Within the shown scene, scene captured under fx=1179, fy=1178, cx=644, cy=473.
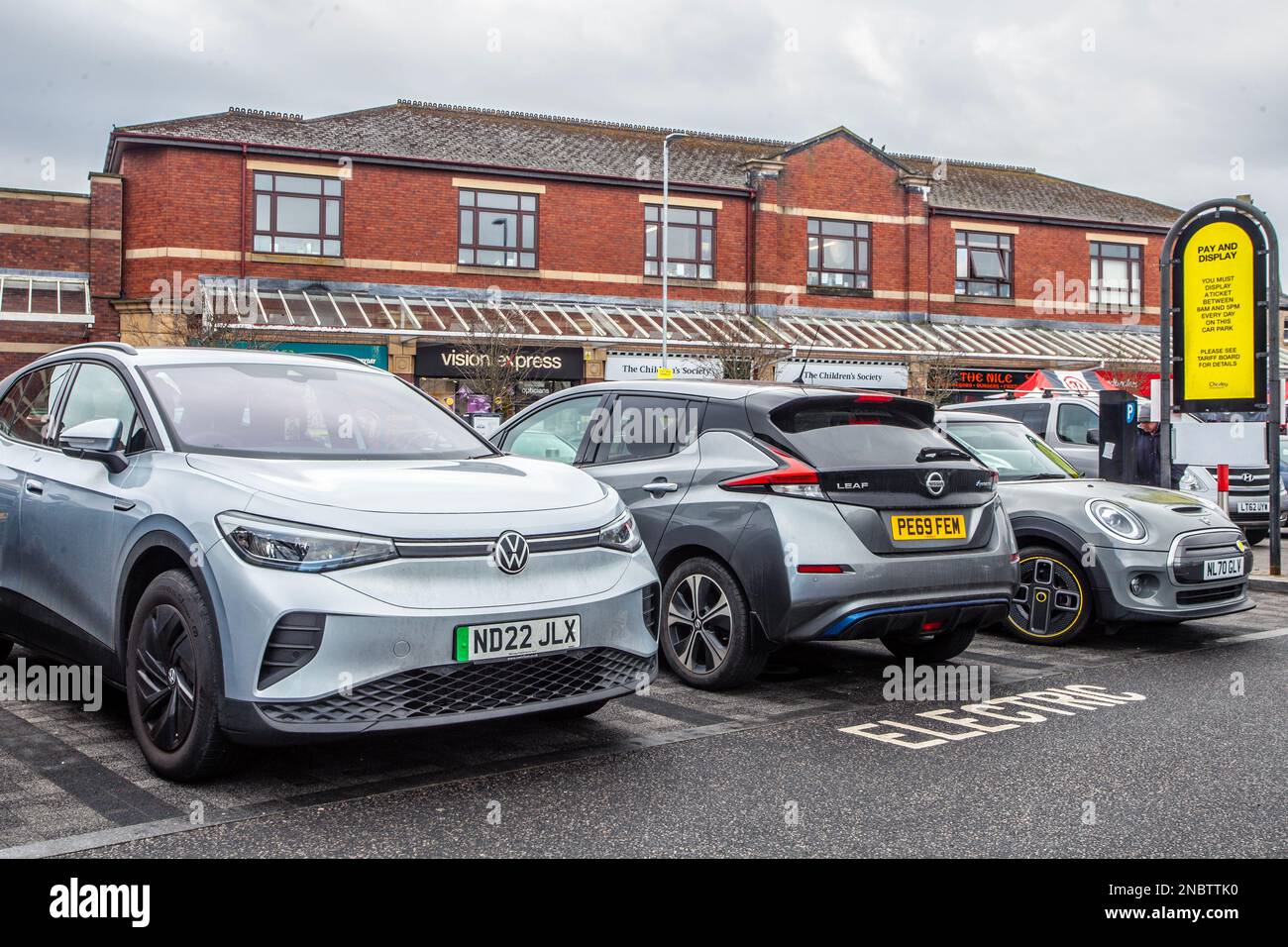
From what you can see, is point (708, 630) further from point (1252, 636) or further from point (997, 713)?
point (1252, 636)

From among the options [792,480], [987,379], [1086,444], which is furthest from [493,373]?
[792,480]

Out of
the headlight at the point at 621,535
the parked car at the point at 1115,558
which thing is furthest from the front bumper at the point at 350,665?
the parked car at the point at 1115,558

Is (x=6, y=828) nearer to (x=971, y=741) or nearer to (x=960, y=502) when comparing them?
(x=971, y=741)

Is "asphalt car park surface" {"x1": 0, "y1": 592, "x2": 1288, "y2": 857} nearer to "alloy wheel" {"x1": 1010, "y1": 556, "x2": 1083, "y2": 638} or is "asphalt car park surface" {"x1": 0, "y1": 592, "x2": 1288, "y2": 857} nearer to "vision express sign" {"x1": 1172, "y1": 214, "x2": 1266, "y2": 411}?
"alloy wheel" {"x1": 1010, "y1": 556, "x2": 1083, "y2": 638}

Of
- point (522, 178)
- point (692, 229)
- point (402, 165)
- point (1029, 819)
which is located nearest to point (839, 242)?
point (692, 229)

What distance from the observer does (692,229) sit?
33.6 m

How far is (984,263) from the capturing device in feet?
122

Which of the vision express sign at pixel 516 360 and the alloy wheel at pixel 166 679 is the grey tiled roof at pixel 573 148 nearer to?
the vision express sign at pixel 516 360

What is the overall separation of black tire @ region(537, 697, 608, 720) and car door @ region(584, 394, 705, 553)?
129 centimetres

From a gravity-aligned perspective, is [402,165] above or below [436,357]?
above

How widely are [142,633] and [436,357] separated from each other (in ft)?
81.5

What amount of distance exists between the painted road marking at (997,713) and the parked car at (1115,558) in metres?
1.28

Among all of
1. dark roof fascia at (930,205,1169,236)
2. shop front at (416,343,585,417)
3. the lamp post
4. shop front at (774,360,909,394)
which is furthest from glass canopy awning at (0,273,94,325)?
dark roof fascia at (930,205,1169,236)

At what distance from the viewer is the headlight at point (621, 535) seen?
4.75 metres
